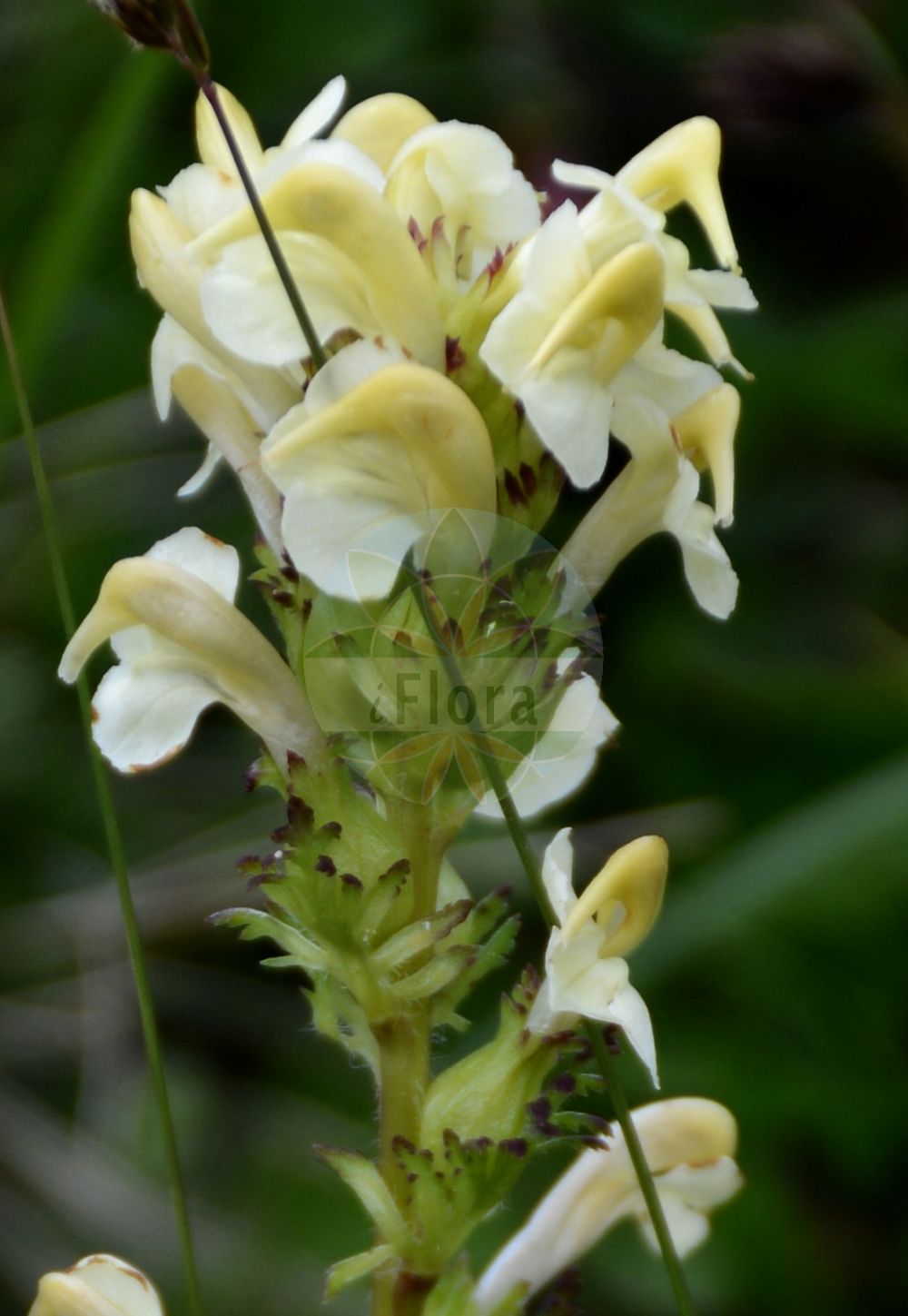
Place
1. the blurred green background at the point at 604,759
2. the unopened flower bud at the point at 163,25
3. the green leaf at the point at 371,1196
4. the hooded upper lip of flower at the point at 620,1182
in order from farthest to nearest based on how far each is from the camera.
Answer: the blurred green background at the point at 604,759 < the hooded upper lip of flower at the point at 620,1182 < the green leaf at the point at 371,1196 < the unopened flower bud at the point at 163,25

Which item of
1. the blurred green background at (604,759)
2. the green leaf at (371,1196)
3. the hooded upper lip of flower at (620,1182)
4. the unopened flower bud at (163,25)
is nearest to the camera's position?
the unopened flower bud at (163,25)

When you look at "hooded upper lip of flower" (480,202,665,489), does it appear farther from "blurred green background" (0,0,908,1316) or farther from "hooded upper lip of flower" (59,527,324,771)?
"blurred green background" (0,0,908,1316)

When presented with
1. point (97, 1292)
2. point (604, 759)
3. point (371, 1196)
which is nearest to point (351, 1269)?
point (371, 1196)

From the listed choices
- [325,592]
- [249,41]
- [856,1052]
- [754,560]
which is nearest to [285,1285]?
[856,1052]

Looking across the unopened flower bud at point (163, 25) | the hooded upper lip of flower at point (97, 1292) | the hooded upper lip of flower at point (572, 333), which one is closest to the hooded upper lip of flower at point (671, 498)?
the hooded upper lip of flower at point (572, 333)

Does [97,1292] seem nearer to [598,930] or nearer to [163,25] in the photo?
[598,930]

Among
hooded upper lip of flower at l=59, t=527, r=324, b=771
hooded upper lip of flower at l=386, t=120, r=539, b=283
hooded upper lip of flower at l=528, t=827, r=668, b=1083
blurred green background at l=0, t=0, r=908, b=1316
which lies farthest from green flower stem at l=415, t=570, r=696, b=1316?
blurred green background at l=0, t=0, r=908, b=1316

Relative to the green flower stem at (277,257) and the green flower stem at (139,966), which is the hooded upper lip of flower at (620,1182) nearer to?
the green flower stem at (139,966)

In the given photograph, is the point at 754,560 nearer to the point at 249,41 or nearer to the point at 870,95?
the point at 870,95
